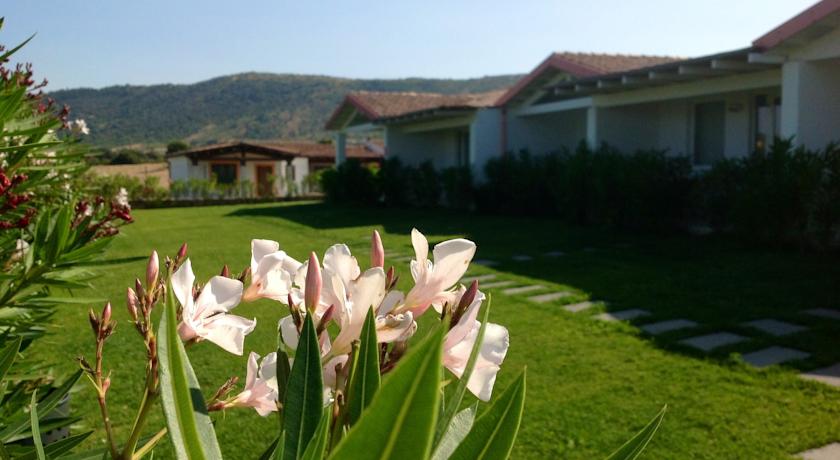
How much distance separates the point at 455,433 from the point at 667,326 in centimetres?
554

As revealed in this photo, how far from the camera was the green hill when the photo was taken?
316 ft

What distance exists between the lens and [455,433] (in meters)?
0.82

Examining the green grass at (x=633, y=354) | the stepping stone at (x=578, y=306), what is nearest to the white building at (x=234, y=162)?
the green grass at (x=633, y=354)

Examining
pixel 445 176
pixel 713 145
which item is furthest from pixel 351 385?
pixel 445 176

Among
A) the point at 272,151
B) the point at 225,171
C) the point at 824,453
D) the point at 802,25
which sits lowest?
the point at 824,453

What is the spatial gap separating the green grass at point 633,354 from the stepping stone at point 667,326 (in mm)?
113

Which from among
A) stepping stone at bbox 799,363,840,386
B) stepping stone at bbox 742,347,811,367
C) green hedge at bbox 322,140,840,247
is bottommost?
stepping stone at bbox 799,363,840,386

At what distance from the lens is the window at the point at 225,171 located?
135 feet

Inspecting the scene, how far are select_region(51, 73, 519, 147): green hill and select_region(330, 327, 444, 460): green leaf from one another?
300 ft

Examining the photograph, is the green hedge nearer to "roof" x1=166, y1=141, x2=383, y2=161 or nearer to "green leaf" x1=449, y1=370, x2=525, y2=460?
"green leaf" x1=449, y1=370, x2=525, y2=460

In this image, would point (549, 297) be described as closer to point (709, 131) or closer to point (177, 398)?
point (177, 398)

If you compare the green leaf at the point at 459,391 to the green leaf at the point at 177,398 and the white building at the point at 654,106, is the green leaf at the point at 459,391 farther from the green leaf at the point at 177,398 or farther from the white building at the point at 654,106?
the white building at the point at 654,106

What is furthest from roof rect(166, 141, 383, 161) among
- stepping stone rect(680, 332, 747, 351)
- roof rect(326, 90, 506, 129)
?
stepping stone rect(680, 332, 747, 351)

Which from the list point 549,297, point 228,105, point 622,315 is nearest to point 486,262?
point 549,297
